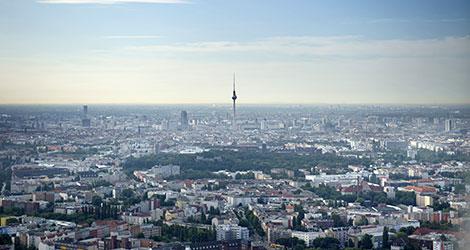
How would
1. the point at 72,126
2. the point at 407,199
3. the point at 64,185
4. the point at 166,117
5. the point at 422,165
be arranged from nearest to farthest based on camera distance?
1. the point at 407,199
2. the point at 64,185
3. the point at 422,165
4. the point at 72,126
5. the point at 166,117

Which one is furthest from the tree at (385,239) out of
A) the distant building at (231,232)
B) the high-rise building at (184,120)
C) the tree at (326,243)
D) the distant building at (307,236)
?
the high-rise building at (184,120)

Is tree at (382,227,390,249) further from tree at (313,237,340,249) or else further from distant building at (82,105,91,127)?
distant building at (82,105,91,127)

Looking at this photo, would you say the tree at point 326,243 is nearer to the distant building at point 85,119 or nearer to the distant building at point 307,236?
the distant building at point 307,236

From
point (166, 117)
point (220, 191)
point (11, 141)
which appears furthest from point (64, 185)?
point (166, 117)

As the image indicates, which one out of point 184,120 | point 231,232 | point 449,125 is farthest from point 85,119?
point 449,125

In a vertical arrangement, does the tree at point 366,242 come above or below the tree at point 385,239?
below

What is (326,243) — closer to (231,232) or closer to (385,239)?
(385,239)

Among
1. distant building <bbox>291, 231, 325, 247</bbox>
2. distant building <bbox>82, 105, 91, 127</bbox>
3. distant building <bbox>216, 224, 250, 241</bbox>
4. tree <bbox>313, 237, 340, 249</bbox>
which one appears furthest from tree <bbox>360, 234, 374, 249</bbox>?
distant building <bbox>82, 105, 91, 127</bbox>

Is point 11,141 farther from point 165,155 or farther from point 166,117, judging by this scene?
point 166,117
